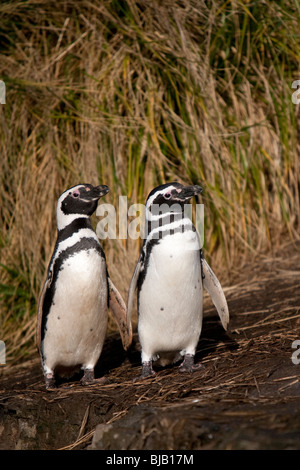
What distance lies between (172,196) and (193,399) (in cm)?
99

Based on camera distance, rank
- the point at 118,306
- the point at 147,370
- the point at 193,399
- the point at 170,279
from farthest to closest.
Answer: the point at 118,306 → the point at 147,370 → the point at 170,279 → the point at 193,399

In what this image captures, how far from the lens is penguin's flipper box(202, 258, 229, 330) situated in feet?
10.4

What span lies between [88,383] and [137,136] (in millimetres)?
2156

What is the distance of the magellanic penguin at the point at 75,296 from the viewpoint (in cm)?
304

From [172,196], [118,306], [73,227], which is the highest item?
[172,196]

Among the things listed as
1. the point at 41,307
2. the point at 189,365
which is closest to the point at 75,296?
the point at 41,307

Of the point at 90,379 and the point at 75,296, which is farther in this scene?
the point at 90,379

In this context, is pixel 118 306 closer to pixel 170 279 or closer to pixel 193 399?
pixel 170 279

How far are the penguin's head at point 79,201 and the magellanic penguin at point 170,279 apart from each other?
11.5 inches

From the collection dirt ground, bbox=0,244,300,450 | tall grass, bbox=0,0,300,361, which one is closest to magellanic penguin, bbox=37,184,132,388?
dirt ground, bbox=0,244,300,450

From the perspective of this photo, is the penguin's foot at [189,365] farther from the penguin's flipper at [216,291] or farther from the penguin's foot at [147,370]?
the penguin's flipper at [216,291]

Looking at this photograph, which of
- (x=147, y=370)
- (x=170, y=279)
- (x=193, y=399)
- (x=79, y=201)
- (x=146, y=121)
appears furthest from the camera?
(x=146, y=121)

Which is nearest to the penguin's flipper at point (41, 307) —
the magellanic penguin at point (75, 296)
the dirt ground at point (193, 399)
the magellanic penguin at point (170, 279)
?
the magellanic penguin at point (75, 296)

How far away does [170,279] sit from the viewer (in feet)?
9.59
